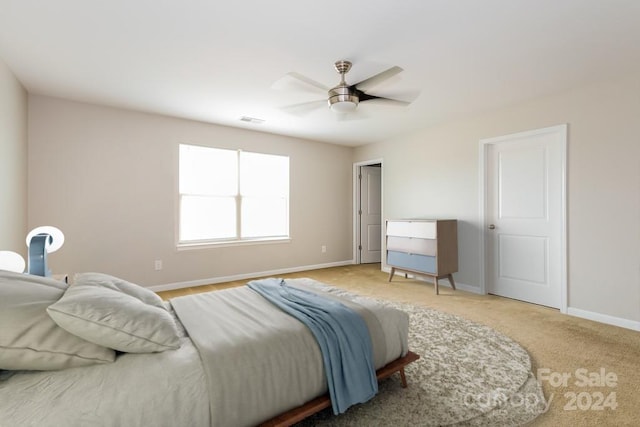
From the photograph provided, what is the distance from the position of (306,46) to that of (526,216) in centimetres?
330

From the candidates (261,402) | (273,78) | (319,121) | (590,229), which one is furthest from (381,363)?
(319,121)

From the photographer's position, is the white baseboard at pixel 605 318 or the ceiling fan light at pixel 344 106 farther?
the white baseboard at pixel 605 318

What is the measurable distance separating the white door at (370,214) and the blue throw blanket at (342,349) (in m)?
4.65

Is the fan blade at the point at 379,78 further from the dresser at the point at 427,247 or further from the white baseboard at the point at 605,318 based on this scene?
the white baseboard at the point at 605,318

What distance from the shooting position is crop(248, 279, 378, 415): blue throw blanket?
5.02ft

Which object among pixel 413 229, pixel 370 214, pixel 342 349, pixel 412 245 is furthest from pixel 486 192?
pixel 342 349

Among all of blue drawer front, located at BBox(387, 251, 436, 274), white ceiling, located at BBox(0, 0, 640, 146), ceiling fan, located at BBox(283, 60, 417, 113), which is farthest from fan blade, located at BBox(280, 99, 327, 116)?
blue drawer front, located at BBox(387, 251, 436, 274)

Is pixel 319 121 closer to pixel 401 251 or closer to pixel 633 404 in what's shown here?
pixel 401 251

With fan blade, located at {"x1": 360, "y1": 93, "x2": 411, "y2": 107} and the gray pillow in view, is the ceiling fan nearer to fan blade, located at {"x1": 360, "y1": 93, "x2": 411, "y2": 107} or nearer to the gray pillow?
fan blade, located at {"x1": 360, "y1": 93, "x2": 411, "y2": 107}

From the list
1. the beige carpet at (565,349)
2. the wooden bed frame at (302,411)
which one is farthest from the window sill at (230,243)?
the wooden bed frame at (302,411)

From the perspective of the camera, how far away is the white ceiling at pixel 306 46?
2.02 m

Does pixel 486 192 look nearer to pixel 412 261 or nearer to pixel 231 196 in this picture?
pixel 412 261

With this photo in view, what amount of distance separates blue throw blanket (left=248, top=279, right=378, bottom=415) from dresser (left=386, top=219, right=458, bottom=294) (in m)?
2.68

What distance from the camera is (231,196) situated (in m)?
4.91
